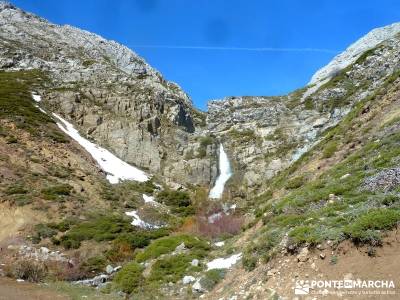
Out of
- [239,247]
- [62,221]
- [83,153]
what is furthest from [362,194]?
[83,153]

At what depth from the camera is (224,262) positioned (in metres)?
21.1

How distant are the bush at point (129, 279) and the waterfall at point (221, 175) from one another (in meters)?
38.1

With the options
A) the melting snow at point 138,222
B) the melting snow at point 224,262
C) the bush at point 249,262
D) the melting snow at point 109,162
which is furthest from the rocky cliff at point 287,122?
the bush at point 249,262

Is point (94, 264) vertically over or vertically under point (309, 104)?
under

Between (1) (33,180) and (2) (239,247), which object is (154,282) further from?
(1) (33,180)

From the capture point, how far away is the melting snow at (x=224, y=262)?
20.3m

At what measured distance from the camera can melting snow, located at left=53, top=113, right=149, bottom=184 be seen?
56.0m

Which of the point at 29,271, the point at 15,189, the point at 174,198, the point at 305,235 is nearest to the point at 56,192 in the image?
the point at 15,189

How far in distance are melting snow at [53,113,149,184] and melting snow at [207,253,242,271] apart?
3292 centimetres

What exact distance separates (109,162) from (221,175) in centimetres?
1836

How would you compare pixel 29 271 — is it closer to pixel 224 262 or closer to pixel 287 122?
pixel 224 262

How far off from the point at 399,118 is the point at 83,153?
132 ft

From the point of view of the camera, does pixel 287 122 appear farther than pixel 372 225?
Yes

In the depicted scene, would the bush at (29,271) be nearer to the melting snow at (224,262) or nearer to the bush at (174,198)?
the melting snow at (224,262)
